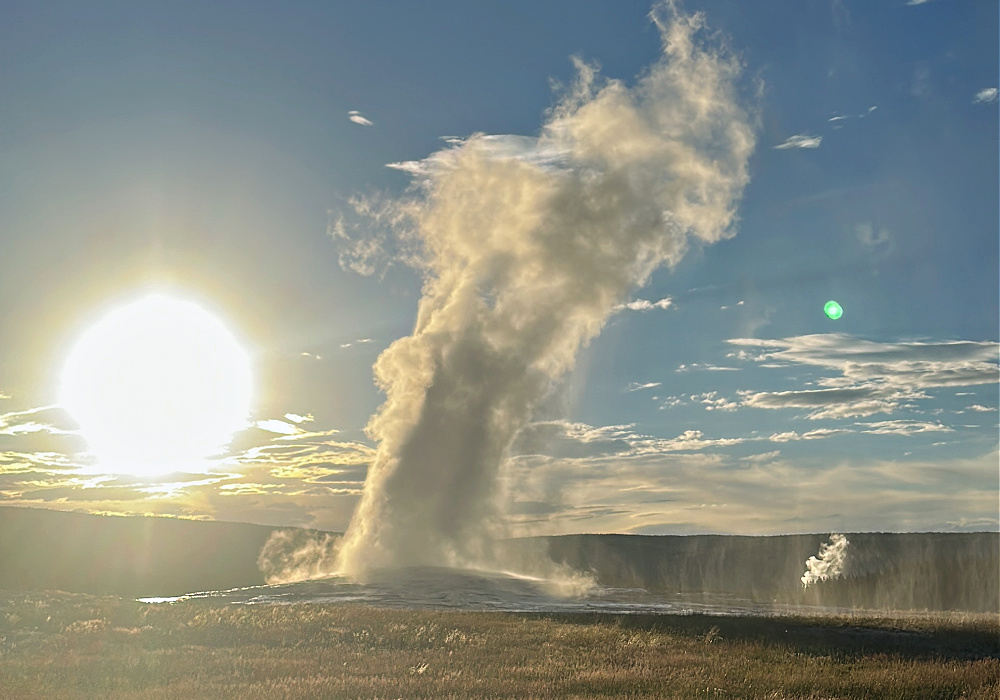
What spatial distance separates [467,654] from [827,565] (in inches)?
6259

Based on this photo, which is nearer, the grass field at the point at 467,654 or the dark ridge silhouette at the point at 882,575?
the grass field at the point at 467,654

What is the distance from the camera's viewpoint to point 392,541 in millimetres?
96062

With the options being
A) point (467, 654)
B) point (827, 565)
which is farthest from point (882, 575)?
point (467, 654)

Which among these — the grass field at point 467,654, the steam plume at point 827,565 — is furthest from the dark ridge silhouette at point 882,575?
the grass field at point 467,654

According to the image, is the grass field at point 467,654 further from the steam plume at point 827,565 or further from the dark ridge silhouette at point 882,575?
the steam plume at point 827,565

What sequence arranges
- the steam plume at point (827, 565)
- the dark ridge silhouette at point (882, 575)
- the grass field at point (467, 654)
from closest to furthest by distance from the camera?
the grass field at point (467, 654) < the dark ridge silhouette at point (882, 575) < the steam plume at point (827, 565)

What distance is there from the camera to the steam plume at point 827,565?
6176 inches

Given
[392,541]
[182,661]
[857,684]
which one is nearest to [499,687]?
[857,684]

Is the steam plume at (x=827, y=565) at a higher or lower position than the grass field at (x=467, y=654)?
lower

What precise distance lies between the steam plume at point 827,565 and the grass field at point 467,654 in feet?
375

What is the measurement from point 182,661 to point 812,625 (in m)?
27.4

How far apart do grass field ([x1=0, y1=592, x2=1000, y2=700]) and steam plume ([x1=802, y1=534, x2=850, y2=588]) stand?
375 ft

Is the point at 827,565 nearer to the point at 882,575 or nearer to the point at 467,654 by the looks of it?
the point at 882,575

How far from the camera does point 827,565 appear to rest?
173 metres
